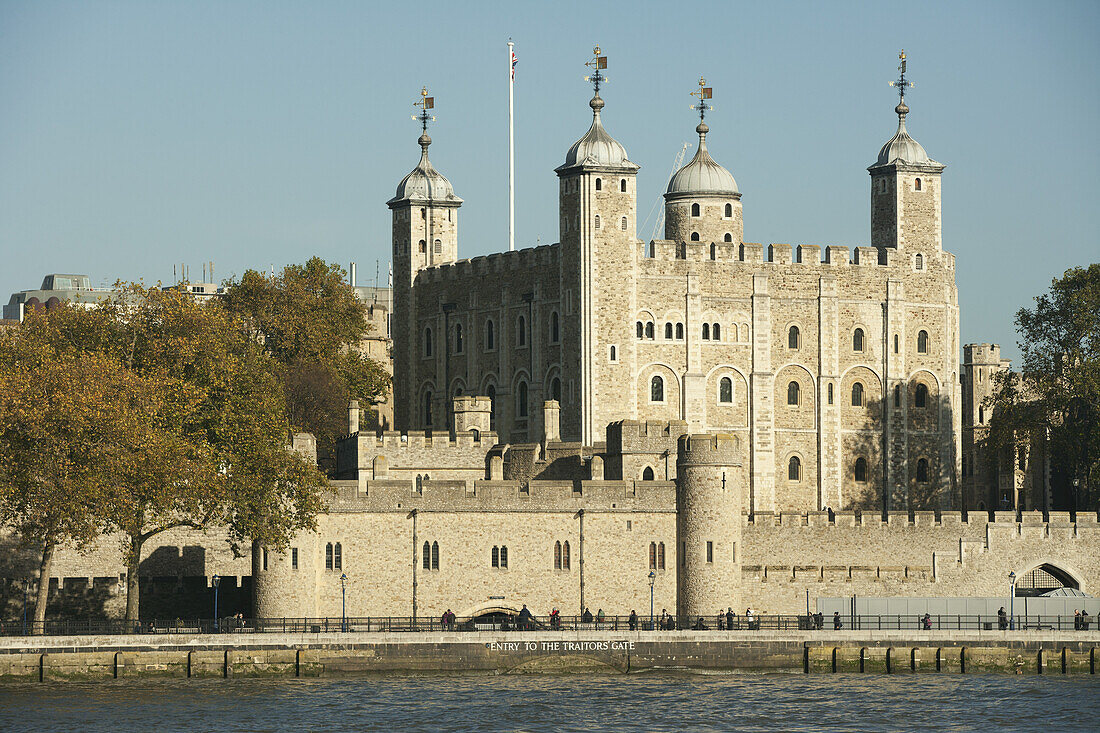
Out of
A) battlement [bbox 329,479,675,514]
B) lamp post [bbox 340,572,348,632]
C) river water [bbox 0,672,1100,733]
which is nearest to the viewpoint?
river water [bbox 0,672,1100,733]

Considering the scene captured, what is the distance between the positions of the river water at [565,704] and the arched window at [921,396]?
34281 millimetres

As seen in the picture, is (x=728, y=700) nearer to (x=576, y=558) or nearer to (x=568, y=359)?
(x=576, y=558)

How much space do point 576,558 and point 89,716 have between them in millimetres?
18094

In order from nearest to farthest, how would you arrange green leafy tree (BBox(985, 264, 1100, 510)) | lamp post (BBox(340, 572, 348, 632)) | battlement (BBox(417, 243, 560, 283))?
lamp post (BBox(340, 572, 348, 632)) → green leafy tree (BBox(985, 264, 1100, 510)) → battlement (BBox(417, 243, 560, 283))

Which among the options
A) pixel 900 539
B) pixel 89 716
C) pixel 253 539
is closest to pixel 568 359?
pixel 900 539

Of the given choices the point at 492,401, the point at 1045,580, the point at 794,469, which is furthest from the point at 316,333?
the point at 1045,580

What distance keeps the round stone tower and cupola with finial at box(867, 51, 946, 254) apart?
102 ft

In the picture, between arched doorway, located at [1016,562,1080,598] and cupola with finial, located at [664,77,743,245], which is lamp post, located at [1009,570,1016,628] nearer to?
arched doorway, located at [1016,562,1080,598]

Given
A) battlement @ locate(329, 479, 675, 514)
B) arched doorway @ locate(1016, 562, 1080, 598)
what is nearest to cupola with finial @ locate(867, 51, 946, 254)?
arched doorway @ locate(1016, 562, 1080, 598)

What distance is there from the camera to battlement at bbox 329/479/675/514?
247 ft

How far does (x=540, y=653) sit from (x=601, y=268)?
102 feet

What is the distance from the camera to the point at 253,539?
73625 mm

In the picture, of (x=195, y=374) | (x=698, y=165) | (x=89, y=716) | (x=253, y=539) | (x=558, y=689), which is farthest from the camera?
(x=698, y=165)

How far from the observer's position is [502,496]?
249 ft
